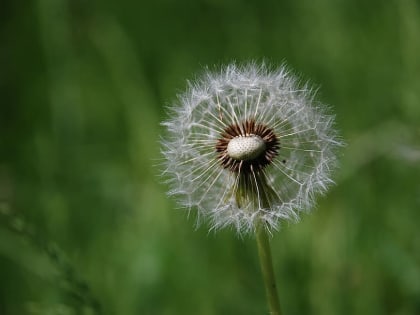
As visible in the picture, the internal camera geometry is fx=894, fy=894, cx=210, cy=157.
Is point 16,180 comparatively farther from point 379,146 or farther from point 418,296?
point 418,296

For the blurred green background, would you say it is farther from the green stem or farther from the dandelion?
the green stem

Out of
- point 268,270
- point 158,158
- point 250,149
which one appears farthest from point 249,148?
point 158,158

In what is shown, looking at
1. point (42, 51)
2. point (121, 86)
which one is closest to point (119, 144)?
point (121, 86)

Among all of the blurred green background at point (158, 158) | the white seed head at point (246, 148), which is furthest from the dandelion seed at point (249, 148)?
the blurred green background at point (158, 158)

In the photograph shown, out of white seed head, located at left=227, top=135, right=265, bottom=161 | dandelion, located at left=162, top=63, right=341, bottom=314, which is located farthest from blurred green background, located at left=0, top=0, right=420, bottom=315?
white seed head, located at left=227, top=135, right=265, bottom=161

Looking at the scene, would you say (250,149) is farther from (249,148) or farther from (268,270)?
(268,270)

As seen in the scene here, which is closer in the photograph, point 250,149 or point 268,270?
point 268,270
